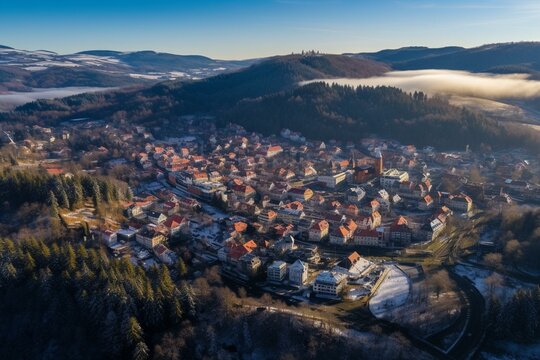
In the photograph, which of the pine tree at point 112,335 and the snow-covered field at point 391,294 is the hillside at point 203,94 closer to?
the snow-covered field at point 391,294

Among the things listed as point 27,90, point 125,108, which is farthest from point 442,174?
point 27,90

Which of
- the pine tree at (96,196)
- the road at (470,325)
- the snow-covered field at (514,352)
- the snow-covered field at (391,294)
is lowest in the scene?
the snow-covered field at (514,352)

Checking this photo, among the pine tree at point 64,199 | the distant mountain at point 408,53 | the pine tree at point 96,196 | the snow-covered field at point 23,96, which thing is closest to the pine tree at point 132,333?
the pine tree at point 64,199

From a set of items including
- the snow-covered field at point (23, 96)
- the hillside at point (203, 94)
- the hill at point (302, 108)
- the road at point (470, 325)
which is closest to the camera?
the road at point (470, 325)

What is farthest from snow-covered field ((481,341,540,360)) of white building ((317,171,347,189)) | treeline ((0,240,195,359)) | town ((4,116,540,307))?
white building ((317,171,347,189))

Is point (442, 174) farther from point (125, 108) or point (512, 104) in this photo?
point (125, 108)

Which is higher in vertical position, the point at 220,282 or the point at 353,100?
the point at 353,100

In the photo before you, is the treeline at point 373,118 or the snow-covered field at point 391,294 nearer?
the snow-covered field at point 391,294

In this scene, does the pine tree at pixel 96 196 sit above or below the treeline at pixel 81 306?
above
